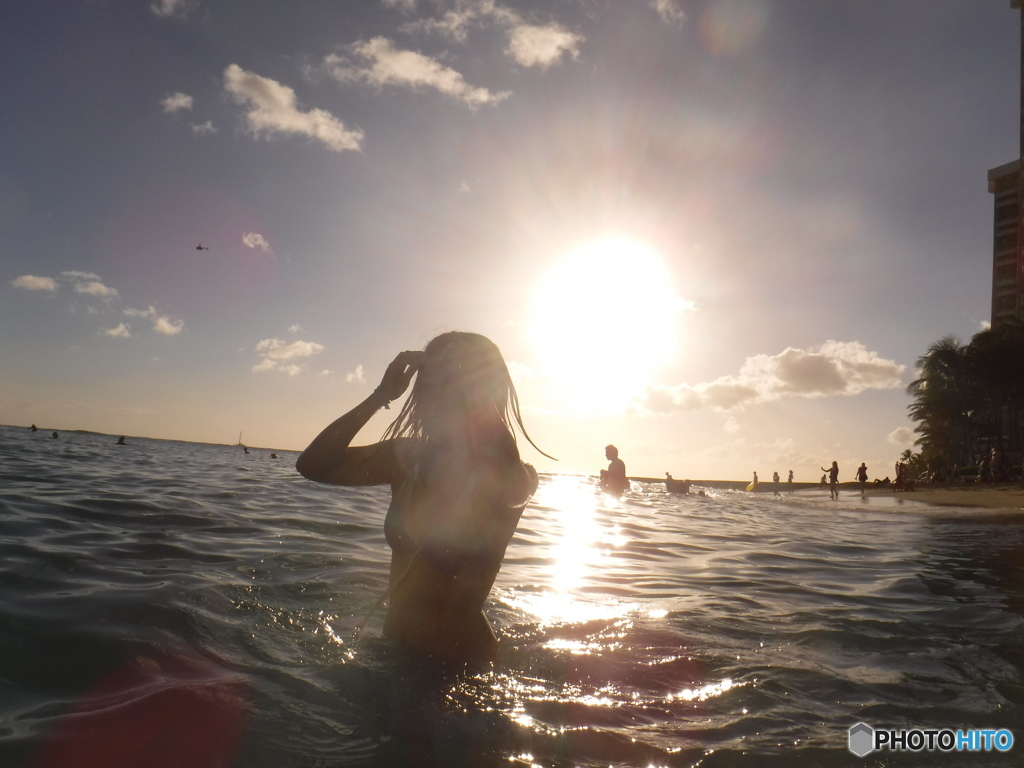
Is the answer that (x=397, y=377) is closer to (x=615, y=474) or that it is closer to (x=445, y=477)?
(x=445, y=477)

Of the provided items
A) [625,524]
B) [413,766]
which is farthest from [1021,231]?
[413,766]

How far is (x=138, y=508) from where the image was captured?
8.36 metres

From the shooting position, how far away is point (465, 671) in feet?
11.2

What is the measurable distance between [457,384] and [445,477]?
56 cm

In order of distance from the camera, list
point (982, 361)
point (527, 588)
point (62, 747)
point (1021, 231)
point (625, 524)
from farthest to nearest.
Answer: point (1021, 231)
point (982, 361)
point (625, 524)
point (527, 588)
point (62, 747)

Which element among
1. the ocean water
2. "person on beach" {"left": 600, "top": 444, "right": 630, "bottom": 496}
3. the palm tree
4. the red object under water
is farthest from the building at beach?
the red object under water

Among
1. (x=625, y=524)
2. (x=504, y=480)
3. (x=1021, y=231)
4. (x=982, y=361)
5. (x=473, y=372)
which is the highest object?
(x=1021, y=231)

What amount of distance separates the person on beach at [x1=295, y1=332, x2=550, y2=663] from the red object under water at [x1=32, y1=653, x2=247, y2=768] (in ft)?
3.55

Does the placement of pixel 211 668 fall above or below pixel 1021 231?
below

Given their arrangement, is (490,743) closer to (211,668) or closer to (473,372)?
(211,668)

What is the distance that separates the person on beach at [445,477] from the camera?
338 centimetres

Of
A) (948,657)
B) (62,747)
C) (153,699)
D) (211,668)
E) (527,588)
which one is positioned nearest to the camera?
(62,747)

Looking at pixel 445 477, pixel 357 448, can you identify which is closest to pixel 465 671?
pixel 445 477

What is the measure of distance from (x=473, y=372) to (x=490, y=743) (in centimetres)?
193
